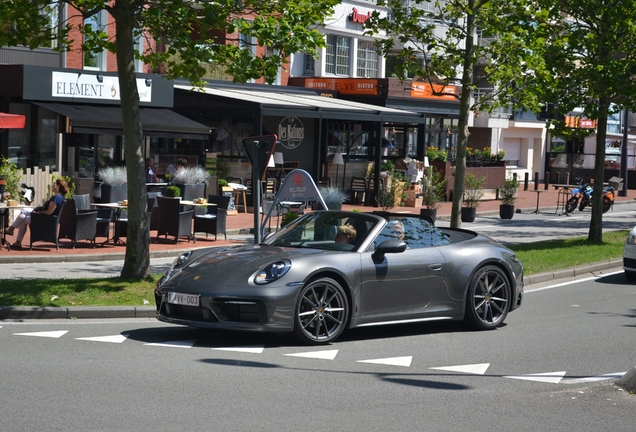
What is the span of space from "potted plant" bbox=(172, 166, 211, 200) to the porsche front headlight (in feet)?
54.4

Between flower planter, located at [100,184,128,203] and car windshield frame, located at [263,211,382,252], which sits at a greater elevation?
car windshield frame, located at [263,211,382,252]

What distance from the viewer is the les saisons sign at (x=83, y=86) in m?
27.2

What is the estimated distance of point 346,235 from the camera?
1054cm

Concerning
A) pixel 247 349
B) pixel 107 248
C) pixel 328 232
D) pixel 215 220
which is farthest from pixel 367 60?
pixel 247 349

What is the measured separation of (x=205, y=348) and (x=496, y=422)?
11.6ft

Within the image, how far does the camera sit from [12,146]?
1078 inches

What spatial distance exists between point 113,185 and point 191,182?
2.38 m

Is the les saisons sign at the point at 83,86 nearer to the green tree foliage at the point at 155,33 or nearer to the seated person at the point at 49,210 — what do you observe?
the seated person at the point at 49,210

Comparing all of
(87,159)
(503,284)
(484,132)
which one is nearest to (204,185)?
(87,159)

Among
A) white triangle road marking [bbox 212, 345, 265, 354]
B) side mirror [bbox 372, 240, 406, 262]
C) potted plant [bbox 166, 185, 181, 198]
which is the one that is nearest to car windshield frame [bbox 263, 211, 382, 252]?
side mirror [bbox 372, 240, 406, 262]

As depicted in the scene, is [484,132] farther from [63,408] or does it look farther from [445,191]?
[63,408]

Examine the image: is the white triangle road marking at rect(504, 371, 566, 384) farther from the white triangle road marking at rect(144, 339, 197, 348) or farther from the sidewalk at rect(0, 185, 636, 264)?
the sidewalk at rect(0, 185, 636, 264)

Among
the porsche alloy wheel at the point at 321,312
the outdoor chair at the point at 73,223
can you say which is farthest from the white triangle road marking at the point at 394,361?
the outdoor chair at the point at 73,223

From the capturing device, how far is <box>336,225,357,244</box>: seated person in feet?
34.4
